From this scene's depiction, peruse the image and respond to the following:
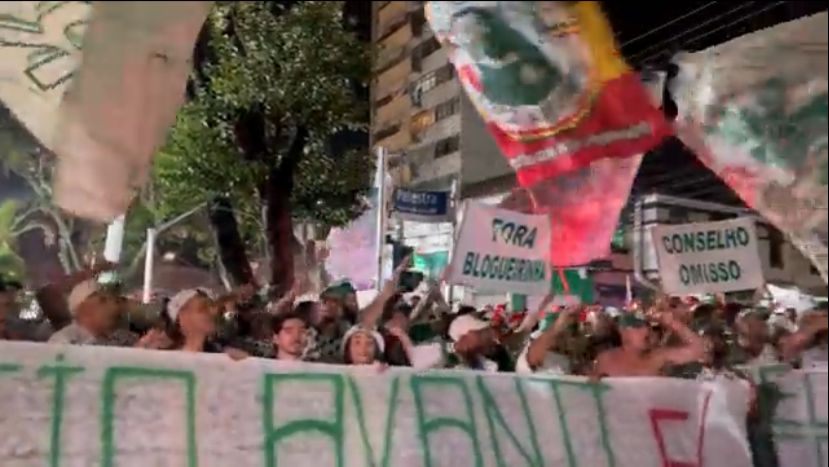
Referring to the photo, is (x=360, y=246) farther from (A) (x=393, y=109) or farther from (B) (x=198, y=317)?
(B) (x=198, y=317)

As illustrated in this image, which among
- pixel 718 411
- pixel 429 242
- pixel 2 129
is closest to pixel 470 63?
pixel 429 242

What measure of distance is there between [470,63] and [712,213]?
4.80 ft

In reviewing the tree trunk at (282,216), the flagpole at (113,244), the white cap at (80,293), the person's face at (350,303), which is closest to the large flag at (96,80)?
the flagpole at (113,244)

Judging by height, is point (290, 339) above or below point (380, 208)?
below

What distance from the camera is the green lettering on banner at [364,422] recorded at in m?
3.14

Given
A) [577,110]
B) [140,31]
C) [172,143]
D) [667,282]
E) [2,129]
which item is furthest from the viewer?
[667,282]

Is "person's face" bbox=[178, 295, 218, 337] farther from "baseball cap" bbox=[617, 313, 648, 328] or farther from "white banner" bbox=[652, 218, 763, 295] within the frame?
"white banner" bbox=[652, 218, 763, 295]

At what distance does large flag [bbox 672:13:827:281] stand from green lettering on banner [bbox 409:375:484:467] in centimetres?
107

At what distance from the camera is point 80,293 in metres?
2.91

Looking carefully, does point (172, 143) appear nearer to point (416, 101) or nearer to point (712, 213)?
point (416, 101)

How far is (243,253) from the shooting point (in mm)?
3449

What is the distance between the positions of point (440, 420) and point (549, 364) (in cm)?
59

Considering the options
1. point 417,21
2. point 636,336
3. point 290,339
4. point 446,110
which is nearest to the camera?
point 417,21

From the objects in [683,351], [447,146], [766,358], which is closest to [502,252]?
[447,146]
